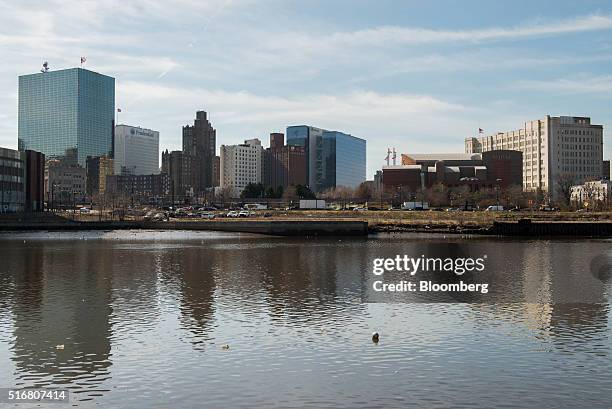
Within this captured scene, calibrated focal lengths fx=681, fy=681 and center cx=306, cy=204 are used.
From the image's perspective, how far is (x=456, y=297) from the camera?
43.8 metres

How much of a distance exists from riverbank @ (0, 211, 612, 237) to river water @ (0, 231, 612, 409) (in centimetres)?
7279

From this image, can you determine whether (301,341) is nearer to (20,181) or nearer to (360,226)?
(360,226)

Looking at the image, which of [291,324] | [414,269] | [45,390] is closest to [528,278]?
[414,269]

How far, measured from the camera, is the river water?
23406mm

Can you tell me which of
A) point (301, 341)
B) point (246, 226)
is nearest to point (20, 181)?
point (246, 226)

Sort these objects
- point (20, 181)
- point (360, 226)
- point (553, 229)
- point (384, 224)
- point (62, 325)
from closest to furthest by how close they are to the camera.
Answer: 1. point (62, 325)
2. point (360, 226)
3. point (553, 229)
4. point (384, 224)
5. point (20, 181)

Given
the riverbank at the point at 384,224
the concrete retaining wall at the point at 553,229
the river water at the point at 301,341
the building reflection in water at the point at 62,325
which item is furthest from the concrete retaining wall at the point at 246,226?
the river water at the point at 301,341

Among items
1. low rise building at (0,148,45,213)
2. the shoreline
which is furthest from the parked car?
low rise building at (0,148,45,213)

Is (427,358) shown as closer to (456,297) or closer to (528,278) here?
(456,297)

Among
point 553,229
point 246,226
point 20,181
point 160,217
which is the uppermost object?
point 20,181

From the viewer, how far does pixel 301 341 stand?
3075 cm

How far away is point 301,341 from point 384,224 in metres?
112

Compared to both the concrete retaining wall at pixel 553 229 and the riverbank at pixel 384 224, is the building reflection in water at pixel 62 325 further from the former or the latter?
the concrete retaining wall at pixel 553 229

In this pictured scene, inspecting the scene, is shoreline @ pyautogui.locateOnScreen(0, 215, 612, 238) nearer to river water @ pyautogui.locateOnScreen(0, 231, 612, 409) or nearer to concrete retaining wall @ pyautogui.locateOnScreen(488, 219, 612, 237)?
concrete retaining wall @ pyautogui.locateOnScreen(488, 219, 612, 237)
